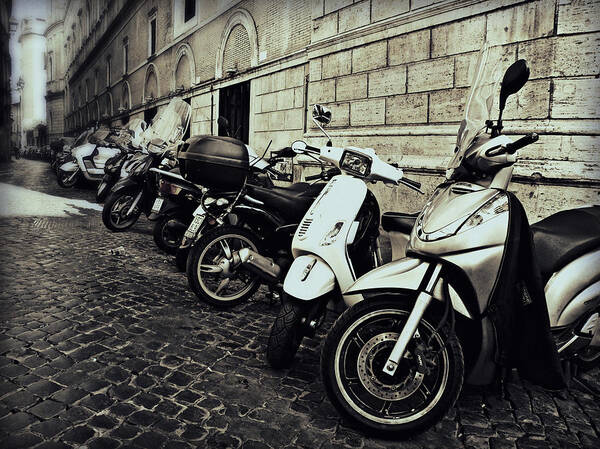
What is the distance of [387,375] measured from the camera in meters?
1.81

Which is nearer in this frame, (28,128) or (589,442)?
(589,442)

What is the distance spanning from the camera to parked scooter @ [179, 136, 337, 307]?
3.24 meters

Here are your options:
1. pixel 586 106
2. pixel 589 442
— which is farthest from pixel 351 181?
pixel 586 106

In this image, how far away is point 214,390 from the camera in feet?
7.02

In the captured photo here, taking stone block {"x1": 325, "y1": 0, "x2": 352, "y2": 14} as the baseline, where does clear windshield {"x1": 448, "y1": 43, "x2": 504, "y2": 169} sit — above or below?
below

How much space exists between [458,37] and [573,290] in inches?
136

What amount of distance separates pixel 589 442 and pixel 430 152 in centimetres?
354

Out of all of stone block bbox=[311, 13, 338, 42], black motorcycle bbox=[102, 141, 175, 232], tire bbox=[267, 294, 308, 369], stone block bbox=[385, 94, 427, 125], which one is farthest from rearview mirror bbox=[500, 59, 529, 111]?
stone block bbox=[311, 13, 338, 42]

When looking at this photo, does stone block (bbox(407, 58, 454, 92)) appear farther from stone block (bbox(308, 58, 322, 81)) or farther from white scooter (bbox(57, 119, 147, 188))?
white scooter (bbox(57, 119, 147, 188))

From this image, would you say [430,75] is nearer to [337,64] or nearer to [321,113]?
[337,64]

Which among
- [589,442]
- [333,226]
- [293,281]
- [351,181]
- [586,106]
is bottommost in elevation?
[589,442]

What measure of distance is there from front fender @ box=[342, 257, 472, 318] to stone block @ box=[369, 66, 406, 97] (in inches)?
154

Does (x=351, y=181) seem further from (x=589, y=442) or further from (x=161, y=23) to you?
(x=161, y=23)

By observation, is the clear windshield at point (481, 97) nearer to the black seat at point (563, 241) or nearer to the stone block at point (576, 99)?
the black seat at point (563, 241)
